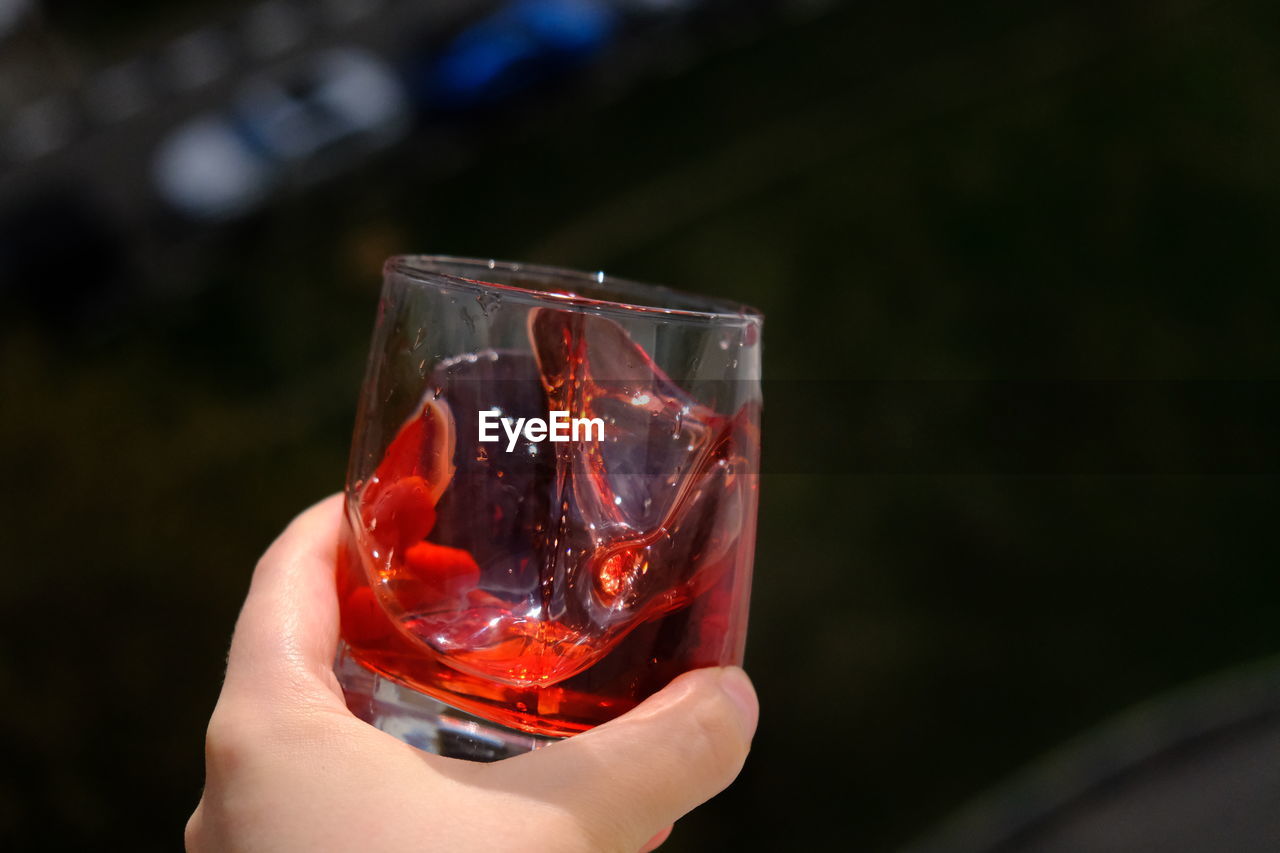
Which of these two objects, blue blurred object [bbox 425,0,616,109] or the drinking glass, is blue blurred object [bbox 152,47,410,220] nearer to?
blue blurred object [bbox 425,0,616,109]

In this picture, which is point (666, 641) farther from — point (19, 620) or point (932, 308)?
point (932, 308)

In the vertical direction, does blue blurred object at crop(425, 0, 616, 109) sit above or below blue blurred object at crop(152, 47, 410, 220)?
above

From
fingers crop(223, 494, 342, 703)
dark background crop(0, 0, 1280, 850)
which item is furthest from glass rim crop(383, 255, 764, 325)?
dark background crop(0, 0, 1280, 850)

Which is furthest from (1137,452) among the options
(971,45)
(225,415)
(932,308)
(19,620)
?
(19,620)

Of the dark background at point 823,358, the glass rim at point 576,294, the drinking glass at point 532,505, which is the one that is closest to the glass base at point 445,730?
the drinking glass at point 532,505

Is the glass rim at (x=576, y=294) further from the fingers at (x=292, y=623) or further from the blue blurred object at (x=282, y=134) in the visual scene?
the blue blurred object at (x=282, y=134)

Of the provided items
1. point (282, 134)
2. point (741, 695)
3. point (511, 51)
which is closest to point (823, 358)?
point (511, 51)

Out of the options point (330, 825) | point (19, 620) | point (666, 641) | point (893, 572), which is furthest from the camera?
point (893, 572)
